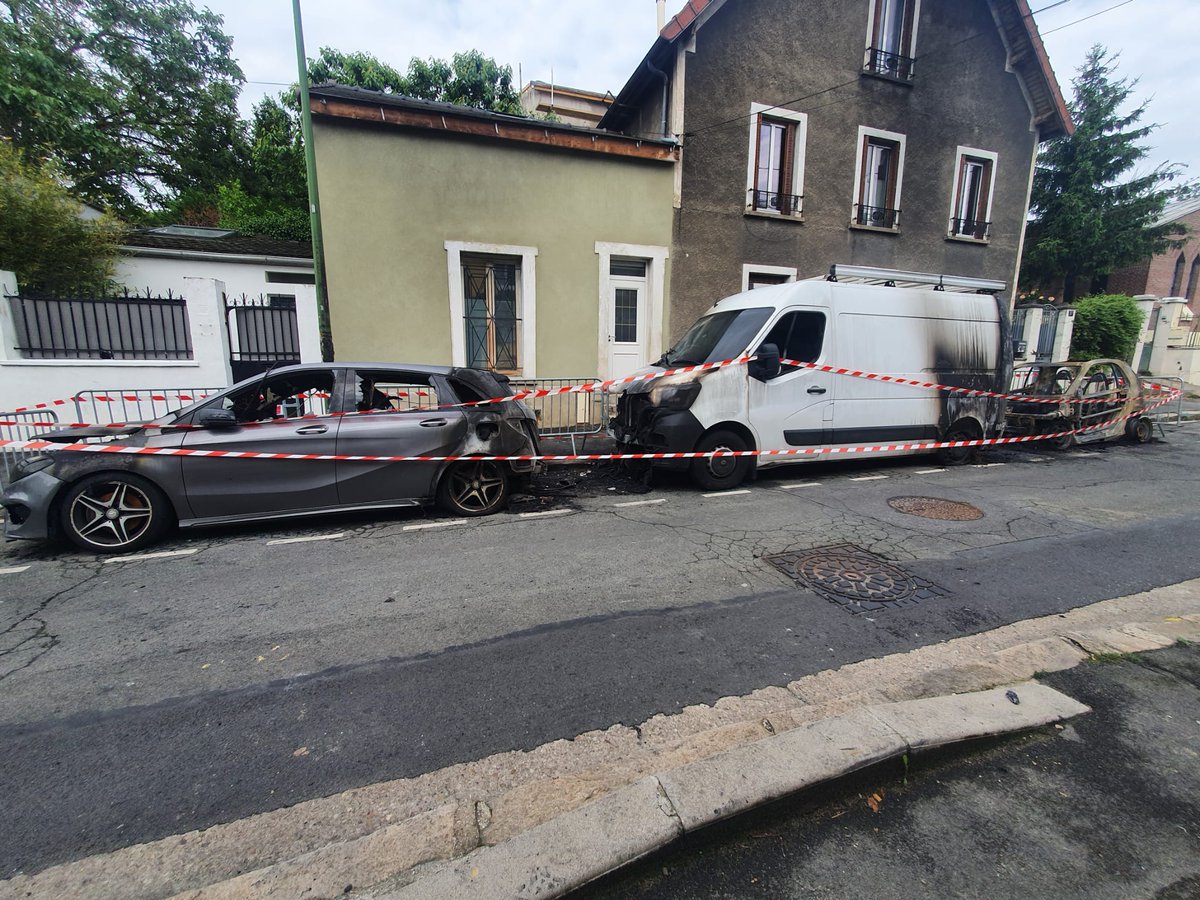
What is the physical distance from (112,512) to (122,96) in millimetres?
25983

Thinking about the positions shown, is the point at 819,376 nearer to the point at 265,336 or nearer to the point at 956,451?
the point at 956,451

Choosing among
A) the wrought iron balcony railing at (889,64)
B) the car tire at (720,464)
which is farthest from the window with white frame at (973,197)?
the car tire at (720,464)

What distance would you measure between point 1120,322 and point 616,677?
22.0 meters

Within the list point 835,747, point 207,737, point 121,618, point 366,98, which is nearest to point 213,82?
point 366,98

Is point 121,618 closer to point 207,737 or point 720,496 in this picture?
point 207,737

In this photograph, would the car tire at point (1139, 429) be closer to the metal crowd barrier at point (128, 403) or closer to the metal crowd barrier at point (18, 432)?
the metal crowd barrier at point (128, 403)

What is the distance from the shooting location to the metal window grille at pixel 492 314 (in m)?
10.3

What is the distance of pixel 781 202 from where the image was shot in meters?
12.0

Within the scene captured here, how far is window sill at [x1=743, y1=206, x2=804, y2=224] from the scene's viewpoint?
11561 millimetres

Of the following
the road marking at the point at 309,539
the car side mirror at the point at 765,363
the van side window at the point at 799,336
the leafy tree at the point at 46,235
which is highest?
the leafy tree at the point at 46,235

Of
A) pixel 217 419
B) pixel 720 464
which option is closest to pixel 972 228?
pixel 720 464

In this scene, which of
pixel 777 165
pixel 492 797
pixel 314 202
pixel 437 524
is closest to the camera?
pixel 492 797

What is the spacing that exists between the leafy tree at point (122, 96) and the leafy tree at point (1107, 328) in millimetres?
33051

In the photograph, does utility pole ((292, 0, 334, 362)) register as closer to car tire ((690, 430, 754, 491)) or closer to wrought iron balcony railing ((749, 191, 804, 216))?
car tire ((690, 430, 754, 491))
